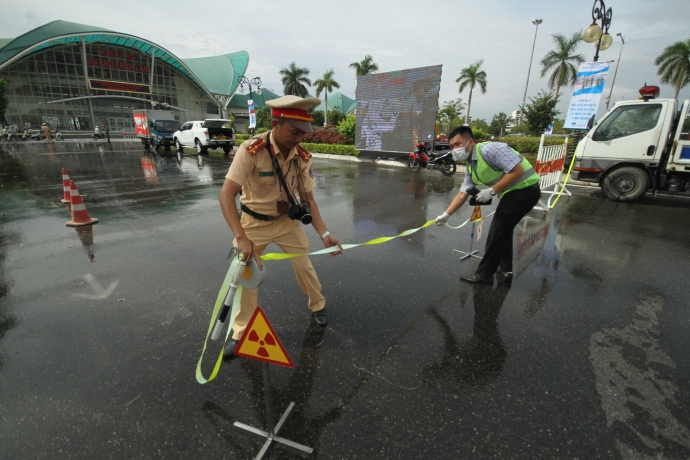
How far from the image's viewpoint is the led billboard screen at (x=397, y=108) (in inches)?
567

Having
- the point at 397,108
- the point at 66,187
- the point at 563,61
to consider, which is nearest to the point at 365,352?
the point at 66,187

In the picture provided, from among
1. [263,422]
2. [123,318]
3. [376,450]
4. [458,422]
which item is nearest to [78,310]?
[123,318]

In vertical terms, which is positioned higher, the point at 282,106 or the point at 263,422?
the point at 282,106

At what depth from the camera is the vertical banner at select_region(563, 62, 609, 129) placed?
9.62 metres

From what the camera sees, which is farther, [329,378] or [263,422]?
[329,378]

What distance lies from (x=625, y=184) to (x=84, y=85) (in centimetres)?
6489

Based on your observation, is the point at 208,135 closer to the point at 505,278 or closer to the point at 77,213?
the point at 77,213

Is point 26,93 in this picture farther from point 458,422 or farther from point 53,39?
point 458,422

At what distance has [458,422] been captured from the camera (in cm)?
199

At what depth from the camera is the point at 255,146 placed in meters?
2.23

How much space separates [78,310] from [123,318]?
522mm

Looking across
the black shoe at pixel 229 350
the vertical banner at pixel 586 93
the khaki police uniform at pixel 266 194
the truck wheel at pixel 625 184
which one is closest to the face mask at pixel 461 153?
the khaki police uniform at pixel 266 194

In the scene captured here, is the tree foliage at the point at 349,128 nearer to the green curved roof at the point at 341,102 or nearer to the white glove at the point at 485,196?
the white glove at the point at 485,196

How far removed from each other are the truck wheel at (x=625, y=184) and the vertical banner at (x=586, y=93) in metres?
2.46
